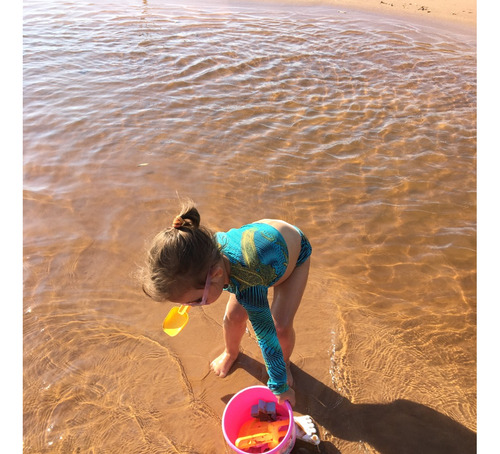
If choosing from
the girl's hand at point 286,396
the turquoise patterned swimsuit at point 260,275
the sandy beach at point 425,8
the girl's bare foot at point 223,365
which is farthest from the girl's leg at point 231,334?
the sandy beach at point 425,8

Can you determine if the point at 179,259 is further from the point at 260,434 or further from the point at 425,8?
the point at 425,8

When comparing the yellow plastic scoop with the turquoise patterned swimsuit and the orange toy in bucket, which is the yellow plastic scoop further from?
the orange toy in bucket

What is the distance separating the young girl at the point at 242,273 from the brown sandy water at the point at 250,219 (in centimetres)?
51

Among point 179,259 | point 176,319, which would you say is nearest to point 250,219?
point 176,319

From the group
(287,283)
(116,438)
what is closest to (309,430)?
(287,283)

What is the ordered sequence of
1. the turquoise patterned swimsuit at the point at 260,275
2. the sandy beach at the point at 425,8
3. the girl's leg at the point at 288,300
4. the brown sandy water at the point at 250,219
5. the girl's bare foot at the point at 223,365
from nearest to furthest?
the turquoise patterned swimsuit at the point at 260,275, the girl's leg at the point at 288,300, the brown sandy water at the point at 250,219, the girl's bare foot at the point at 223,365, the sandy beach at the point at 425,8

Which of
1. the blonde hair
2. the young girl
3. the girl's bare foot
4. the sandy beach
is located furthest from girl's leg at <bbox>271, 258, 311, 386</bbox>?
the sandy beach

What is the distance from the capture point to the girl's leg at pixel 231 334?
7.79 feet

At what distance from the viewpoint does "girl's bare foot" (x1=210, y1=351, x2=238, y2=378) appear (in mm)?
2605

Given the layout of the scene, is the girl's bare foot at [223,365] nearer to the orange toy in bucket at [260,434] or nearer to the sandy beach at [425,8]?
→ the orange toy in bucket at [260,434]

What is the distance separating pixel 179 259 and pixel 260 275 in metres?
0.43

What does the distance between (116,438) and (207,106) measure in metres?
4.01

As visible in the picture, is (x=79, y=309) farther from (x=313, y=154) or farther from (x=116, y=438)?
(x=313, y=154)

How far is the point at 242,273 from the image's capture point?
2.01 m
